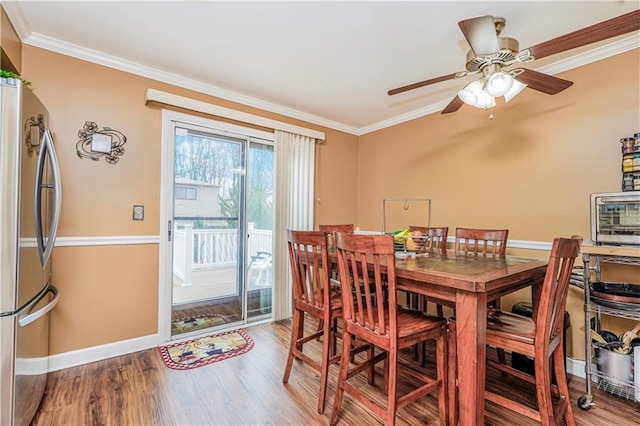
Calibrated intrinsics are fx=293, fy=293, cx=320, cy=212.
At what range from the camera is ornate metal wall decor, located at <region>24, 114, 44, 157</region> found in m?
1.52

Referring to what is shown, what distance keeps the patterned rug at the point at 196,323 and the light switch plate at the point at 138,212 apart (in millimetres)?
1068

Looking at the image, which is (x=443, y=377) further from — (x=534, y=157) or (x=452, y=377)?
(x=534, y=157)

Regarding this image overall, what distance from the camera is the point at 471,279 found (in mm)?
1354

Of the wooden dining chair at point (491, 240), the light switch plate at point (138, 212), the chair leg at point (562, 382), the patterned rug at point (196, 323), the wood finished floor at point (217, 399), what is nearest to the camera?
the chair leg at point (562, 382)

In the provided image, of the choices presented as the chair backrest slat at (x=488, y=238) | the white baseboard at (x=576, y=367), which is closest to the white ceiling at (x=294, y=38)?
the chair backrest slat at (x=488, y=238)

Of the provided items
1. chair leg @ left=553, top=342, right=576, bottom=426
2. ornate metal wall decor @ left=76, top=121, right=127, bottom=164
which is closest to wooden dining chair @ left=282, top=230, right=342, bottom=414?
chair leg @ left=553, top=342, right=576, bottom=426

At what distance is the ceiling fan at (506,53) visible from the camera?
4.66 feet

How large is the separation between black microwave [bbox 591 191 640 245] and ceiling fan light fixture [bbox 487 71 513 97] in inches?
40.4

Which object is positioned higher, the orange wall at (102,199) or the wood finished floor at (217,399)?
the orange wall at (102,199)

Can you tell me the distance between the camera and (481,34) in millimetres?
1620

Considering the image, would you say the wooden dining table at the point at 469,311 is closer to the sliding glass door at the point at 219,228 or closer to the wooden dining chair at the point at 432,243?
the wooden dining chair at the point at 432,243

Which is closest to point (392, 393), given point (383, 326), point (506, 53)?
point (383, 326)

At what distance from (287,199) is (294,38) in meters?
1.76

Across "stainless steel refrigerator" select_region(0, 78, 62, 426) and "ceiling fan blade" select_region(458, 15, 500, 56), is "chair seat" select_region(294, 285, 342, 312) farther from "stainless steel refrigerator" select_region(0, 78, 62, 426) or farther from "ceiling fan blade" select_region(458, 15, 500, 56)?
"ceiling fan blade" select_region(458, 15, 500, 56)
